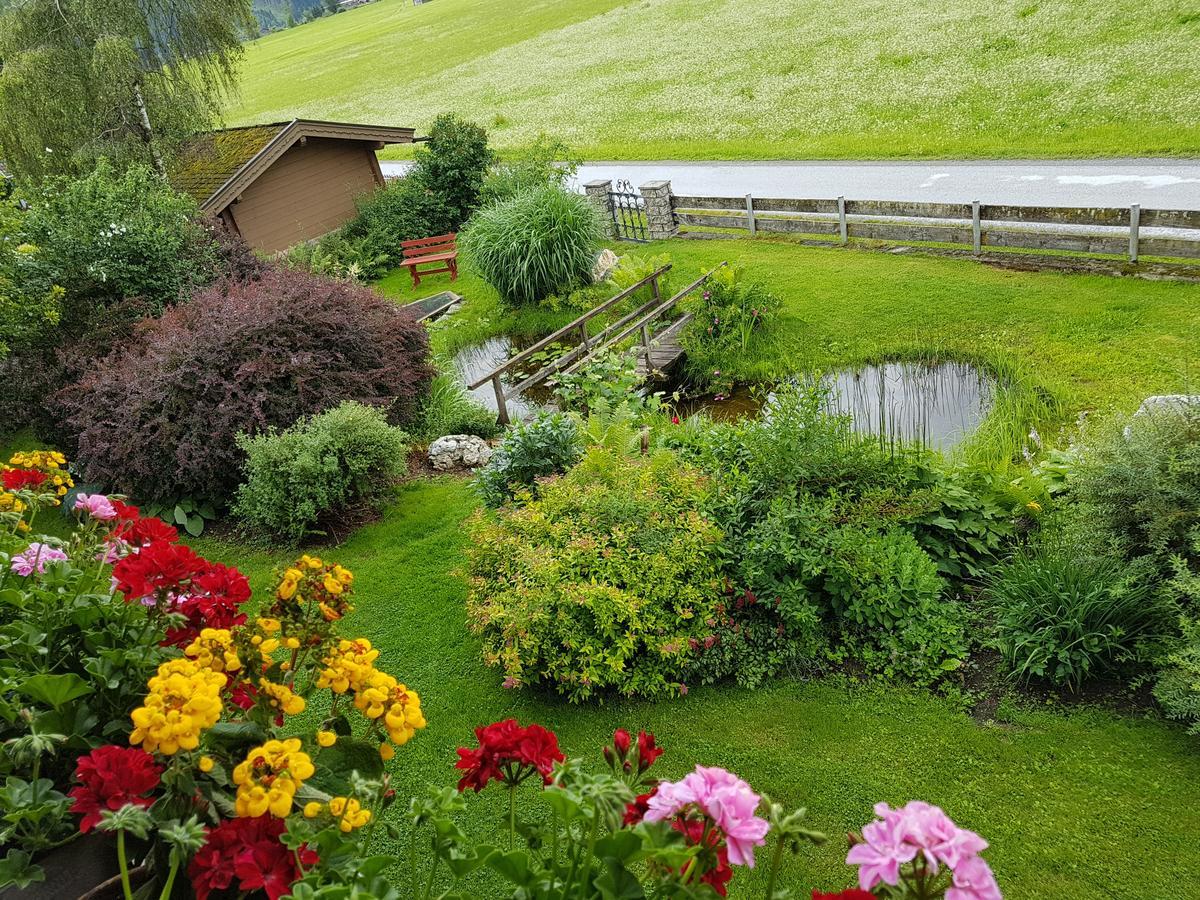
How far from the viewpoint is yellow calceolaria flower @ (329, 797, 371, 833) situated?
194cm

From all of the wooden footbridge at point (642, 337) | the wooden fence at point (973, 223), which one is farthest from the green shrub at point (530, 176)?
the wooden footbridge at point (642, 337)

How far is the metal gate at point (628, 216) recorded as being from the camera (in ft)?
58.6

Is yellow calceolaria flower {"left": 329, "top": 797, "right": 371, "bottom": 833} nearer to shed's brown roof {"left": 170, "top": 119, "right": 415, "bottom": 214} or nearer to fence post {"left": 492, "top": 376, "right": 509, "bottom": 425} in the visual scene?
fence post {"left": 492, "top": 376, "right": 509, "bottom": 425}

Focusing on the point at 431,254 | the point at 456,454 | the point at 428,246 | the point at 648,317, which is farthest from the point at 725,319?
the point at 428,246

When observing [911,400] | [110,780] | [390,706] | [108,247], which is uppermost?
[110,780]

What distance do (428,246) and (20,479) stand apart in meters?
15.7

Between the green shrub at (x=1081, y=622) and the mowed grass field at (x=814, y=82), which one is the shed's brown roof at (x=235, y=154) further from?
the green shrub at (x=1081, y=622)

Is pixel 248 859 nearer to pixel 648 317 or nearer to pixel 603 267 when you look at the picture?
pixel 648 317

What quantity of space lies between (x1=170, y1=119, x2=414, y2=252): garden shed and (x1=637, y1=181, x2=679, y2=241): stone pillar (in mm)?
7712

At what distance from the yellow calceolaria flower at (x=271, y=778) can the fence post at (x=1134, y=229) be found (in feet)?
41.5

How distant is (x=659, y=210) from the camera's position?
17203mm

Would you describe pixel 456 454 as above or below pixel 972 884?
below

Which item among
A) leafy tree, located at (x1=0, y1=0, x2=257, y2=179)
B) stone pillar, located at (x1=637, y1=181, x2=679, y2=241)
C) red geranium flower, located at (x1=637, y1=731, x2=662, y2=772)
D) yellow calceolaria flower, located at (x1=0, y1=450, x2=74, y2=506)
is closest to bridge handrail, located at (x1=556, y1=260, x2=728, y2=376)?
stone pillar, located at (x1=637, y1=181, x2=679, y2=241)

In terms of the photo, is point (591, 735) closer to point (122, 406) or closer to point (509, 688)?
point (509, 688)
